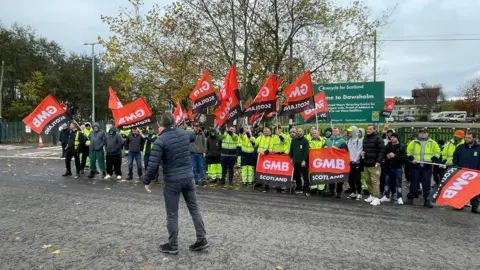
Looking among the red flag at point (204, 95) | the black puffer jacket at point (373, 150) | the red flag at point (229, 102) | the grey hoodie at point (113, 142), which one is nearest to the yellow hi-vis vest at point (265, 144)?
the red flag at point (229, 102)

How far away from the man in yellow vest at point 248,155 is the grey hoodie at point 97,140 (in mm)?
4650

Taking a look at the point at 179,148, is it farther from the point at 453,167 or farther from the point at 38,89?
the point at 38,89

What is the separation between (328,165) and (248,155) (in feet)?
8.32

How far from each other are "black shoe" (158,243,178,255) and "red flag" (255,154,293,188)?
5.78 m

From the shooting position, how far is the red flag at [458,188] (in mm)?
7934

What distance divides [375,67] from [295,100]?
14.6m

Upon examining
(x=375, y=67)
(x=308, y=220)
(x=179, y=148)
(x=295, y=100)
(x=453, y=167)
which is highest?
(x=375, y=67)

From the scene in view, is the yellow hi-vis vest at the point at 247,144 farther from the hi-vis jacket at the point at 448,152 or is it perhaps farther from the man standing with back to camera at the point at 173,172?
the man standing with back to camera at the point at 173,172

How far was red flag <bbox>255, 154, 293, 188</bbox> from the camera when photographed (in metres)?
10.6

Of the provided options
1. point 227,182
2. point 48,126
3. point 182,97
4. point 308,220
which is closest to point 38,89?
point 182,97

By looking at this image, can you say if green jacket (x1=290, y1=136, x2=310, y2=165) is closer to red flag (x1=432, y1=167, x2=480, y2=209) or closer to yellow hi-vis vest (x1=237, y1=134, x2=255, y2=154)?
yellow hi-vis vest (x1=237, y1=134, x2=255, y2=154)

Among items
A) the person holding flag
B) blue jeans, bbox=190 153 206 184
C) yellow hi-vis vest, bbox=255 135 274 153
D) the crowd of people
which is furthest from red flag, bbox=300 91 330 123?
the person holding flag

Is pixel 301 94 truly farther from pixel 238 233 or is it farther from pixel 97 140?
pixel 97 140

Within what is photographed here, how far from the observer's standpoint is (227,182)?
1242 centimetres
